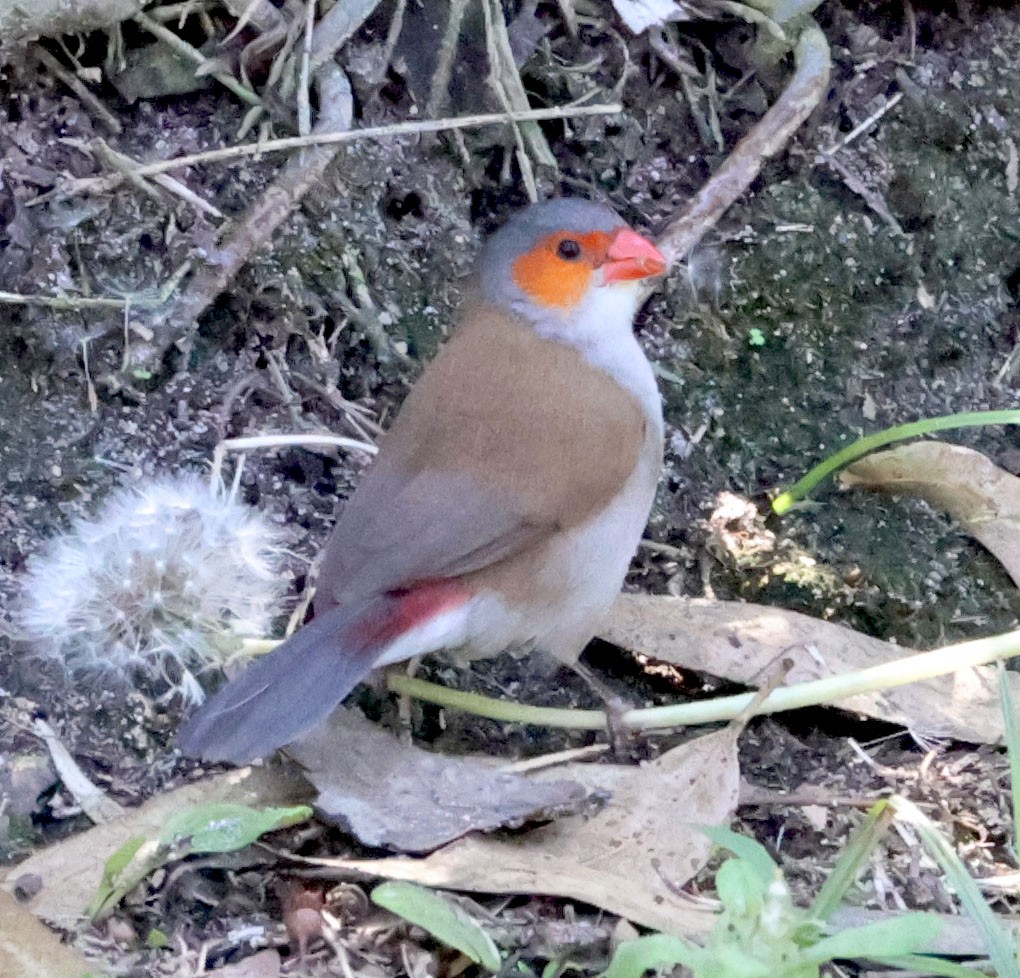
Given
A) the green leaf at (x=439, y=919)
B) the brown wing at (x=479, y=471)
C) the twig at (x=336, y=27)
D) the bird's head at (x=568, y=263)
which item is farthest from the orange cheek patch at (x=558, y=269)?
the green leaf at (x=439, y=919)

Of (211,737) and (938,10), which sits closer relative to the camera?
(211,737)

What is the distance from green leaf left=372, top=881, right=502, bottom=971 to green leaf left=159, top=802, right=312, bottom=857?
223 millimetres

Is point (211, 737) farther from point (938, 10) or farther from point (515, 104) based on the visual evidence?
point (938, 10)

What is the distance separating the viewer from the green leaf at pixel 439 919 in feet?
6.77

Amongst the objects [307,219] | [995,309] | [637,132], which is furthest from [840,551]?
[307,219]

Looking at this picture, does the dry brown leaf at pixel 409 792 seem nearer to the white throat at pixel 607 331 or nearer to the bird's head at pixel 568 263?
the white throat at pixel 607 331

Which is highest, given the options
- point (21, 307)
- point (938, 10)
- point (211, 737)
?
point (938, 10)

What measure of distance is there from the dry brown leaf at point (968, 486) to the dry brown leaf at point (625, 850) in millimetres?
884

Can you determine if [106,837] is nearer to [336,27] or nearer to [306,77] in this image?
[306,77]

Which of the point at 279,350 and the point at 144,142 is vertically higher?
the point at 144,142

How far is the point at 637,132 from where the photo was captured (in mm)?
3695

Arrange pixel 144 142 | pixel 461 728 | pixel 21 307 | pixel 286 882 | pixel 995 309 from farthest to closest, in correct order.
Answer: pixel 995 309, pixel 144 142, pixel 21 307, pixel 461 728, pixel 286 882

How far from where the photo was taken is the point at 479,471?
2.77 m

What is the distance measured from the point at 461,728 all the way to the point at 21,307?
4.47ft
